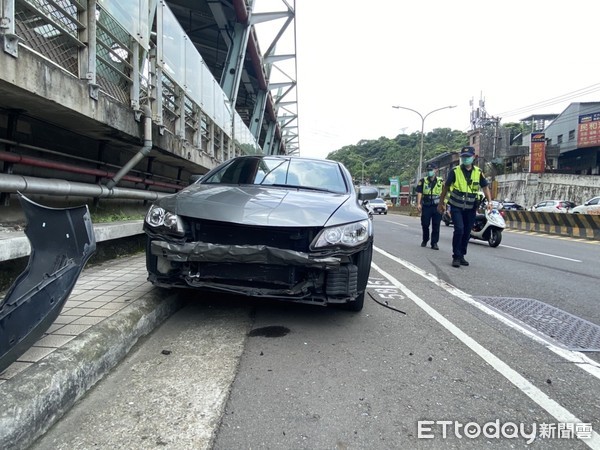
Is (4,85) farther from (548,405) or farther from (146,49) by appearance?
(548,405)

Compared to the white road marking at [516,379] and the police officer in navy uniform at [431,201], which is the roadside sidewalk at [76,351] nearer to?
the white road marking at [516,379]

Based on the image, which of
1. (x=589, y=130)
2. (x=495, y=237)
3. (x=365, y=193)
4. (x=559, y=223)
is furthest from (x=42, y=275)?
(x=589, y=130)

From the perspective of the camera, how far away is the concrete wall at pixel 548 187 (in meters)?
35.7

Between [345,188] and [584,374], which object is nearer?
[584,374]

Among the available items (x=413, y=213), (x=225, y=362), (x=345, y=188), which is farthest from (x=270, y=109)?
(x=225, y=362)

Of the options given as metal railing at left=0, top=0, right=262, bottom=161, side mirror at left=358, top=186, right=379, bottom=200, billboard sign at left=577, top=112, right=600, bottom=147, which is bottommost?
side mirror at left=358, top=186, right=379, bottom=200

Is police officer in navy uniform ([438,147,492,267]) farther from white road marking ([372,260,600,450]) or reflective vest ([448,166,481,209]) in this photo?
white road marking ([372,260,600,450])

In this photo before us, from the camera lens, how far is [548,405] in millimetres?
2223

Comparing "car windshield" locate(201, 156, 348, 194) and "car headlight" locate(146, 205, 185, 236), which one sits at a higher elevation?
"car windshield" locate(201, 156, 348, 194)

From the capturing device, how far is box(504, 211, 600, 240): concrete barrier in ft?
47.7

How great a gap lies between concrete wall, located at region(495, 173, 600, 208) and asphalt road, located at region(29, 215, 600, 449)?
39274 millimetres

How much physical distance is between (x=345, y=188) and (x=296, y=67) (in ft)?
87.0

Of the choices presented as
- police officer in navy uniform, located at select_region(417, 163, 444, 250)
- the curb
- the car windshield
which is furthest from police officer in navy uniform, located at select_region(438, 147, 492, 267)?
the curb

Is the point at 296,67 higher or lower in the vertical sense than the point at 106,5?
higher
